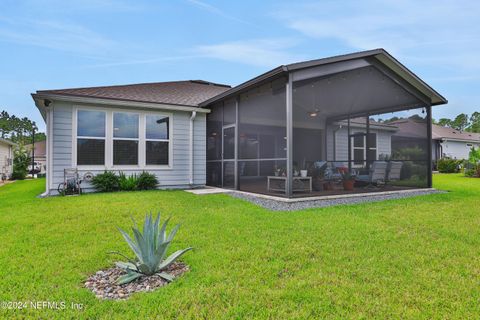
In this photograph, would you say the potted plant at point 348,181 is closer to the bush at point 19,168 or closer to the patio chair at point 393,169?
the patio chair at point 393,169

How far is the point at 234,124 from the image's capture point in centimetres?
849

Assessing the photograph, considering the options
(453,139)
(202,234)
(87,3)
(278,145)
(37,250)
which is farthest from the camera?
(453,139)

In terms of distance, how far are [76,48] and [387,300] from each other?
1550 centimetres

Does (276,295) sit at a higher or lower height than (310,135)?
lower

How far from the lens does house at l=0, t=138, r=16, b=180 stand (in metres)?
16.9

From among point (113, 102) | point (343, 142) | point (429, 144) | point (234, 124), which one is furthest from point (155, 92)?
point (429, 144)

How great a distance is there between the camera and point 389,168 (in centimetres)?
901

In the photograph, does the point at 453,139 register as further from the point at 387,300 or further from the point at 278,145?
the point at 387,300

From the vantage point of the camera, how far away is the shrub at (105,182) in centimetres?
800

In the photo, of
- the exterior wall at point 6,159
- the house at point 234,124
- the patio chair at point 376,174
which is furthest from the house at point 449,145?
the exterior wall at point 6,159

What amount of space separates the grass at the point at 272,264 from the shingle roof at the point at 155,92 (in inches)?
171

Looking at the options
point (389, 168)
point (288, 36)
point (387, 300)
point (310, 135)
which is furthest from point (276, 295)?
point (288, 36)

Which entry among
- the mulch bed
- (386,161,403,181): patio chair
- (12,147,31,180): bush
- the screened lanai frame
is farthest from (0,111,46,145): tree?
the mulch bed

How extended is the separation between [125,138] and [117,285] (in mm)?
6868
